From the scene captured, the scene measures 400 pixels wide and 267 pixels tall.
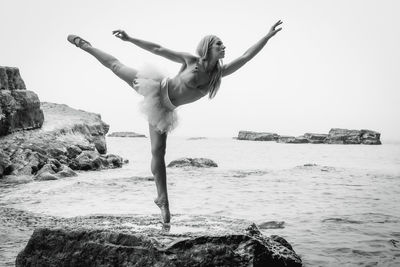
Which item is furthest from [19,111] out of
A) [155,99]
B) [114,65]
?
[155,99]

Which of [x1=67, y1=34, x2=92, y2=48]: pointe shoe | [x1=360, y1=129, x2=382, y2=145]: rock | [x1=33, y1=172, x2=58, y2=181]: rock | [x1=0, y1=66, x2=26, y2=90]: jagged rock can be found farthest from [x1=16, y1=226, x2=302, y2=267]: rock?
[x1=360, y1=129, x2=382, y2=145]: rock

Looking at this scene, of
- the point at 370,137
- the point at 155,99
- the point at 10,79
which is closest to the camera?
the point at 155,99

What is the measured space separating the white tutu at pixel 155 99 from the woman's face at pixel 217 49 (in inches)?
34.2

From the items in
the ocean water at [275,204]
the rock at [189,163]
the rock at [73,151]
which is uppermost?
the rock at [73,151]

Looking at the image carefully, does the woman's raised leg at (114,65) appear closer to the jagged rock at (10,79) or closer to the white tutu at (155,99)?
the white tutu at (155,99)

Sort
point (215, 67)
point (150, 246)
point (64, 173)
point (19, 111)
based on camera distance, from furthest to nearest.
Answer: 1. point (19, 111)
2. point (64, 173)
3. point (215, 67)
4. point (150, 246)

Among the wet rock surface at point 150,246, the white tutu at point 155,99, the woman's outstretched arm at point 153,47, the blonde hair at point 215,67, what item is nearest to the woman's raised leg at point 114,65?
the white tutu at point 155,99

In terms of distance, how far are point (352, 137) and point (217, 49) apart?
8756 cm

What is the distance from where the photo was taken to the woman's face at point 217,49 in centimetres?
547

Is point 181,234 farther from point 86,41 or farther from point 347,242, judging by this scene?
point 347,242

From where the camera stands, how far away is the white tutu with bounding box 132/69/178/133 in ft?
19.5

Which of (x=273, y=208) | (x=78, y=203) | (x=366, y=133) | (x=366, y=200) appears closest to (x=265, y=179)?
(x=366, y=200)

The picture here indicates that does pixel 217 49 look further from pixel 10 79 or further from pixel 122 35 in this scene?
pixel 10 79

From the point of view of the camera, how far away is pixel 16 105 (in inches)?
822
